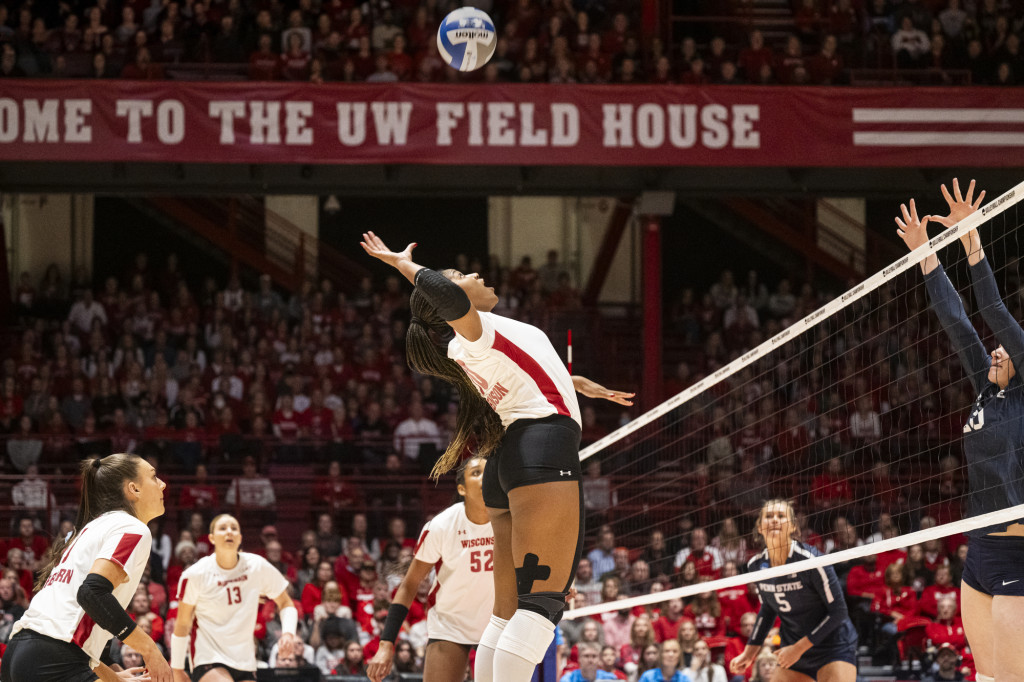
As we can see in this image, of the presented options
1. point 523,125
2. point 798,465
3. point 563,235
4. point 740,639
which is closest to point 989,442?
point 740,639

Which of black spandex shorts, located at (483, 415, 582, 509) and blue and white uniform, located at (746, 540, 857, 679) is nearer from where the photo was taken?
black spandex shorts, located at (483, 415, 582, 509)

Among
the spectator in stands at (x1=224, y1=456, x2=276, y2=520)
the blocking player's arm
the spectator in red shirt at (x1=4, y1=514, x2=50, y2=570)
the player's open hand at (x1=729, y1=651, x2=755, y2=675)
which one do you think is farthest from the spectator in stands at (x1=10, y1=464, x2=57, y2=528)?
the blocking player's arm

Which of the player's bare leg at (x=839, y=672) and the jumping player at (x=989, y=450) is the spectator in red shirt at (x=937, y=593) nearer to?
the player's bare leg at (x=839, y=672)

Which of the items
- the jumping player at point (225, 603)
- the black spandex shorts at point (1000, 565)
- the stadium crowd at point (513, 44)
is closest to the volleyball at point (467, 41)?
the stadium crowd at point (513, 44)

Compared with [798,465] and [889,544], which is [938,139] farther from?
[889,544]

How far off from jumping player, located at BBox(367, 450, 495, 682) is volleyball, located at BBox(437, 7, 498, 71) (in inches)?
237

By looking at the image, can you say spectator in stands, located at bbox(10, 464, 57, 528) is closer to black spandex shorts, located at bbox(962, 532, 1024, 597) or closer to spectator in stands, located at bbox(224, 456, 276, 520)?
spectator in stands, located at bbox(224, 456, 276, 520)

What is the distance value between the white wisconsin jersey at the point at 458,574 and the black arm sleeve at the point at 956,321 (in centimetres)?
285

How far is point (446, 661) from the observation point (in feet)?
24.0

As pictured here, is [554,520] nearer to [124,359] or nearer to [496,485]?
[496,485]

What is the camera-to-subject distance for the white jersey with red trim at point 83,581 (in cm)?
536

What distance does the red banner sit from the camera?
16.7 m

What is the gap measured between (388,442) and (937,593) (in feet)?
24.5

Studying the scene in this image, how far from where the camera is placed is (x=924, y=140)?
55.5ft
